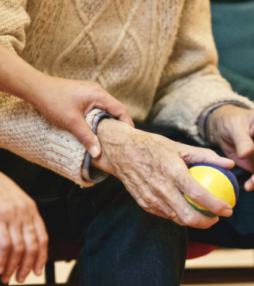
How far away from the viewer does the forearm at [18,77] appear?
569mm

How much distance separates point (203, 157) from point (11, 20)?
19.0 inches

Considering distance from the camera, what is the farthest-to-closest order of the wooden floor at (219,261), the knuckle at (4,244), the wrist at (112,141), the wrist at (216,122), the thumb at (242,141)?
the wooden floor at (219,261) < the wrist at (216,122) < the thumb at (242,141) < the wrist at (112,141) < the knuckle at (4,244)

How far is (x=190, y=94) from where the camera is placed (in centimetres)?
93

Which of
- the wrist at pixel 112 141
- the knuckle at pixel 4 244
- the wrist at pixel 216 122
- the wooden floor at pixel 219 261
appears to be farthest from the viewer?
the wooden floor at pixel 219 261

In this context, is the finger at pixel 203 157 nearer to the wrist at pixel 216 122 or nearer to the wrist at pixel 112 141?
the wrist at pixel 112 141

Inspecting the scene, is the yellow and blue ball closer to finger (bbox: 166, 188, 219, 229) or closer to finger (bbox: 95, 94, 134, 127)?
finger (bbox: 166, 188, 219, 229)

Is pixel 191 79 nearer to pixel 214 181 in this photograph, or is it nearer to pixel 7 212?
pixel 214 181

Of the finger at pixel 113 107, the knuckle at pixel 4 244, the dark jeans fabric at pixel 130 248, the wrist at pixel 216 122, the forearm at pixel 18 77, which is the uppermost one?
the forearm at pixel 18 77

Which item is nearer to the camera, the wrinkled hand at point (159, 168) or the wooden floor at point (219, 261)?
the wrinkled hand at point (159, 168)

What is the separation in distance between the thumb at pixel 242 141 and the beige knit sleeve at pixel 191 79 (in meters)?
0.13

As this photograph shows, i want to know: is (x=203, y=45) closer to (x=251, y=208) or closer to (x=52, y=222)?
(x=251, y=208)

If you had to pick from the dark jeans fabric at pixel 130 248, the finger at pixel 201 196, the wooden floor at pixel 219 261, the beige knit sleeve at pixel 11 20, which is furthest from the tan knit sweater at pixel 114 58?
the wooden floor at pixel 219 261

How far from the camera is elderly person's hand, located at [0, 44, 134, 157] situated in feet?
1.88

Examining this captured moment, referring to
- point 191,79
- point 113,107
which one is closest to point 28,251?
point 113,107
